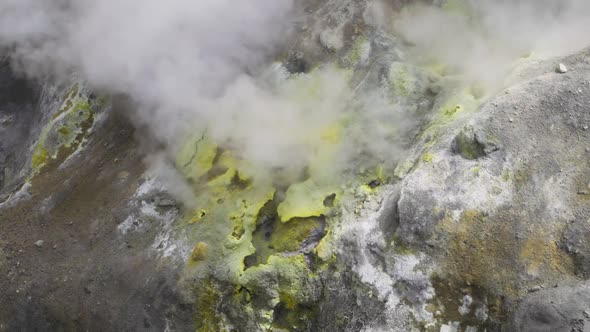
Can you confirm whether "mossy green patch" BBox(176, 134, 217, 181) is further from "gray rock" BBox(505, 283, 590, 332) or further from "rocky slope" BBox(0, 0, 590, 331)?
"gray rock" BBox(505, 283, 590, 332)

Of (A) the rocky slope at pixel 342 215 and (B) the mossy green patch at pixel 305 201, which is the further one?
(B) the mossy green patch at pixel 305 201

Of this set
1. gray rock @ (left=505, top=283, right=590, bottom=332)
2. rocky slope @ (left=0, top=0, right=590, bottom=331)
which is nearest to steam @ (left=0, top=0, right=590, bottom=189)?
rocky slope @ (left=0, top=0, right=590, bottom=331)

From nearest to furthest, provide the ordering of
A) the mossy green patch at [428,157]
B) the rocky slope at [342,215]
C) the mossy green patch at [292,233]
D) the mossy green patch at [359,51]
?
the rocky slope at [342,215] → the mossy green patch at [428,157] → the mossy green patch at [292,233] → the mossy green patch at [359,51]

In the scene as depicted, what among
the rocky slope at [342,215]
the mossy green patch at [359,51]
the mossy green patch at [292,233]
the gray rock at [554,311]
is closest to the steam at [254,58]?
the rocky slope at [342,215]

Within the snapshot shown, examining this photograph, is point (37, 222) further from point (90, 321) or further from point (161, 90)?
point (161, 90)

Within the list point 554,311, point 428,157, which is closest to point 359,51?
point 428,157

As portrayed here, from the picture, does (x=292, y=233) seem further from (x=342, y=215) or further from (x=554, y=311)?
(x=554, y=311)

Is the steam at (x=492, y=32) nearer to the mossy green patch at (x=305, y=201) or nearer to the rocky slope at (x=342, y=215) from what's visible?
the rocky slope at (x=342, y=215)
